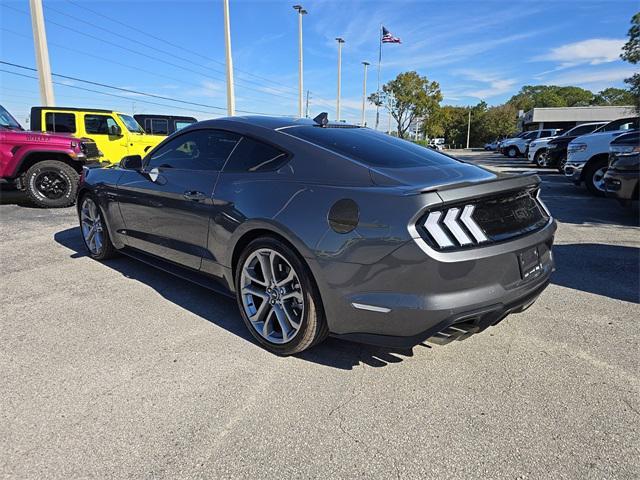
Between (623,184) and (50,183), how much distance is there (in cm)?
976

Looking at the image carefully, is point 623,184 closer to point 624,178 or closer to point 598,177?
point 624,178

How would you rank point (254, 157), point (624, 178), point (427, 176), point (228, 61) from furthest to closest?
point (228, 61)
point (624, 178)
point (254, 157)
point (427, 176)

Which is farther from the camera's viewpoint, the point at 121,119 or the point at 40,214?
the point at 121,119

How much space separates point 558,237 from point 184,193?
503cm

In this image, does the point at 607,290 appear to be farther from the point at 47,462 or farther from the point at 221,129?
the point at 47,462

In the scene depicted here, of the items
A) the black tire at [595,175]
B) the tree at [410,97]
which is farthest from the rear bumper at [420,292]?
the tree at [410,97]

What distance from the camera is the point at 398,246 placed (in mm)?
2164

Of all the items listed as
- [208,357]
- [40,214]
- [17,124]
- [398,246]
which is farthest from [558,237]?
[17,124]

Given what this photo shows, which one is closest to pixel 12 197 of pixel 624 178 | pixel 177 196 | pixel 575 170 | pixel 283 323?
pixel 177 196

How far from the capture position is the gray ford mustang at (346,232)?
7.18 ft

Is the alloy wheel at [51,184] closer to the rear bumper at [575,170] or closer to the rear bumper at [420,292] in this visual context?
the rear bumper at [420,292]

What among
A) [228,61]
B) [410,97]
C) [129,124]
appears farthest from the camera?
[410,97]

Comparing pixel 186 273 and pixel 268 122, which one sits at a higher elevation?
pixel 268 122

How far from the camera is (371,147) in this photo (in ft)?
9.84
